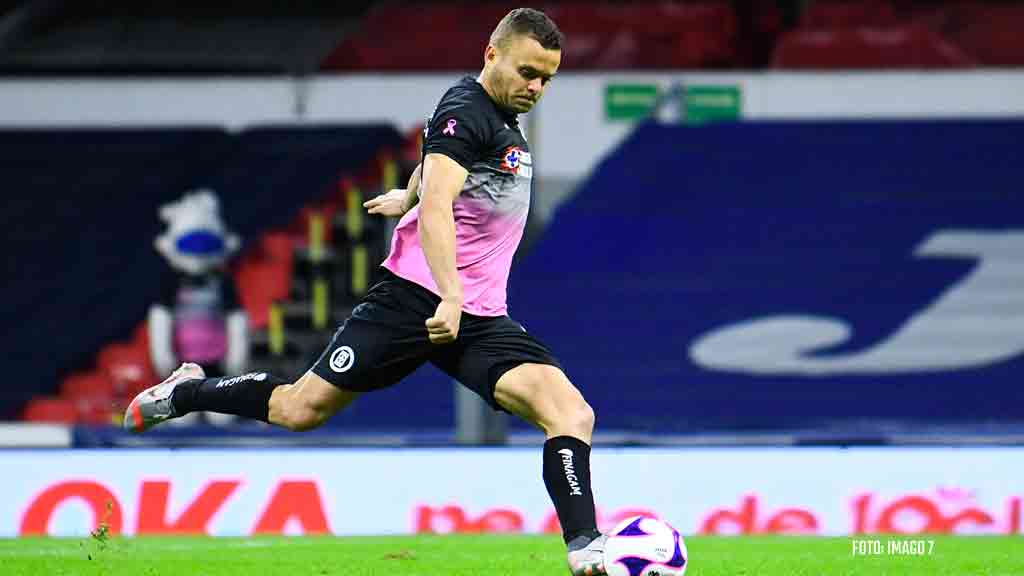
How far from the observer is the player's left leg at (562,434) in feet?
19.5

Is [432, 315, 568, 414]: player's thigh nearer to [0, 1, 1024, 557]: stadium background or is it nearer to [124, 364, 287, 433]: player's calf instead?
[124, 364, 287, 433]: player's calf

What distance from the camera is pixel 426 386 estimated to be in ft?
49.3

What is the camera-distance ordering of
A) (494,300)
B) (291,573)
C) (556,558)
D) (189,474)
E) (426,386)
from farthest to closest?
(426,386), (189,474), (556,558), (291,573), (494,300)

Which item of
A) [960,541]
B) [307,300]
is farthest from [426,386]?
[960,541]

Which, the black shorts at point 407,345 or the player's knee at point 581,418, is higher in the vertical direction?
the black shorts at point 407,345

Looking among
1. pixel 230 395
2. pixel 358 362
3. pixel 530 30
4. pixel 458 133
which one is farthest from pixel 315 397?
pixel 530 30

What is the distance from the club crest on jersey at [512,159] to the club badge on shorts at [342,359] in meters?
0.83

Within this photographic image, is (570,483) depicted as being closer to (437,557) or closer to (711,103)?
(437,557)

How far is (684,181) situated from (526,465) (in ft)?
19.8

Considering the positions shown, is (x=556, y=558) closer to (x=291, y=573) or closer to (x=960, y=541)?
(x=291, y=573)

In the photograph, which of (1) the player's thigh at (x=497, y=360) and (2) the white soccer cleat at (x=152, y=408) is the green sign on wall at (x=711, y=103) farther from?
(1) the player's thigh at (x=497, y=360)

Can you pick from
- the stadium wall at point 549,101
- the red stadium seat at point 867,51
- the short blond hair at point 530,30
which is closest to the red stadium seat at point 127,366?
the stadium wall at point 549,101

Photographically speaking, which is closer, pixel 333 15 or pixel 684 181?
pixel 684 181

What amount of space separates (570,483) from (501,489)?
14.2 ft
